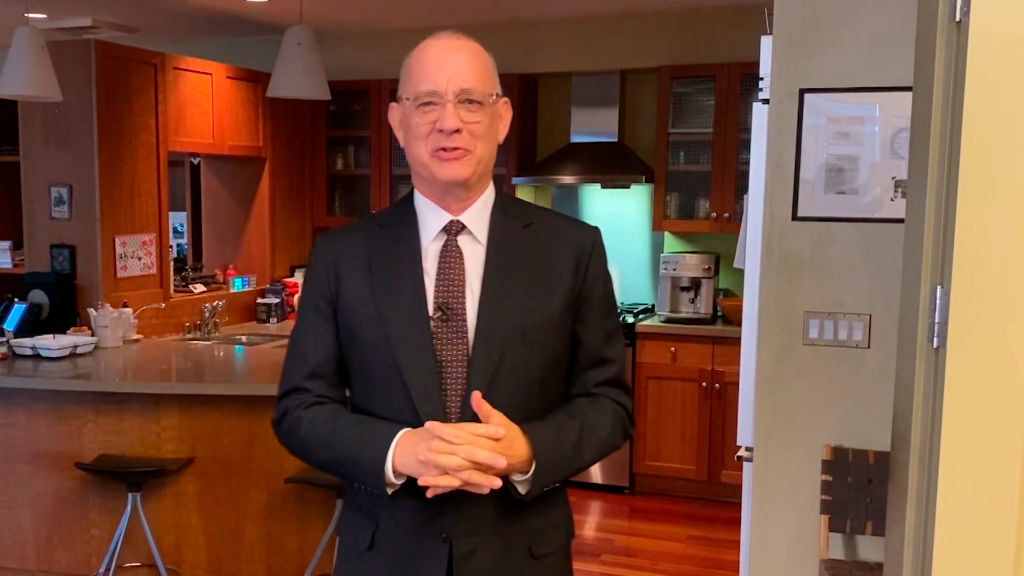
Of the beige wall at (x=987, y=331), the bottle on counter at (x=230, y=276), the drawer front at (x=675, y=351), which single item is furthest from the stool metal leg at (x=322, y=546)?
the bottle on counter at (x=230, y=276)

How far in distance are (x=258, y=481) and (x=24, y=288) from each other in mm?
1845

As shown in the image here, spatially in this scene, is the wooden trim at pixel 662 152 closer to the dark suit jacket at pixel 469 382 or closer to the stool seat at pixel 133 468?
the stool seat at pixel 133 468

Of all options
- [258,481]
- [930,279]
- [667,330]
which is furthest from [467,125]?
[667,330]

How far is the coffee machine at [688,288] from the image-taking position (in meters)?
4.75

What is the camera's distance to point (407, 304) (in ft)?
4.47

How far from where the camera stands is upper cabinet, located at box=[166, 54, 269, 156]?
461 centimetres

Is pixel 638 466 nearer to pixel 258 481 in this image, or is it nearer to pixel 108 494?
pixel 258 481

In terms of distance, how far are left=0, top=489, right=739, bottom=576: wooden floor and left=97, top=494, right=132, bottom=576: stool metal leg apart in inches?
16.1

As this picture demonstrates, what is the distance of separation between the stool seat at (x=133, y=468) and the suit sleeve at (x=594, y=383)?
79.6 inches

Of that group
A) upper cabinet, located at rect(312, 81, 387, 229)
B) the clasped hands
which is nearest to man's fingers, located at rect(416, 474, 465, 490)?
the clasped hands

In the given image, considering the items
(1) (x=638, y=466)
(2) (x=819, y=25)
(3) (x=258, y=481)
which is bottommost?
(1) (x=638, y=466)

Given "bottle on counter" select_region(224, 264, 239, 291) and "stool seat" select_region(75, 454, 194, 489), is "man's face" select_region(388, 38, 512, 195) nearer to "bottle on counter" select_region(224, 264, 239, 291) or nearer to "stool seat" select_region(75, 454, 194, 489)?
"stool seat" select_region(75, 454, 194, 489)

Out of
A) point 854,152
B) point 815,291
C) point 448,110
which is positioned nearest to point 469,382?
point 448,110

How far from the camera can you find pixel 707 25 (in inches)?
195
